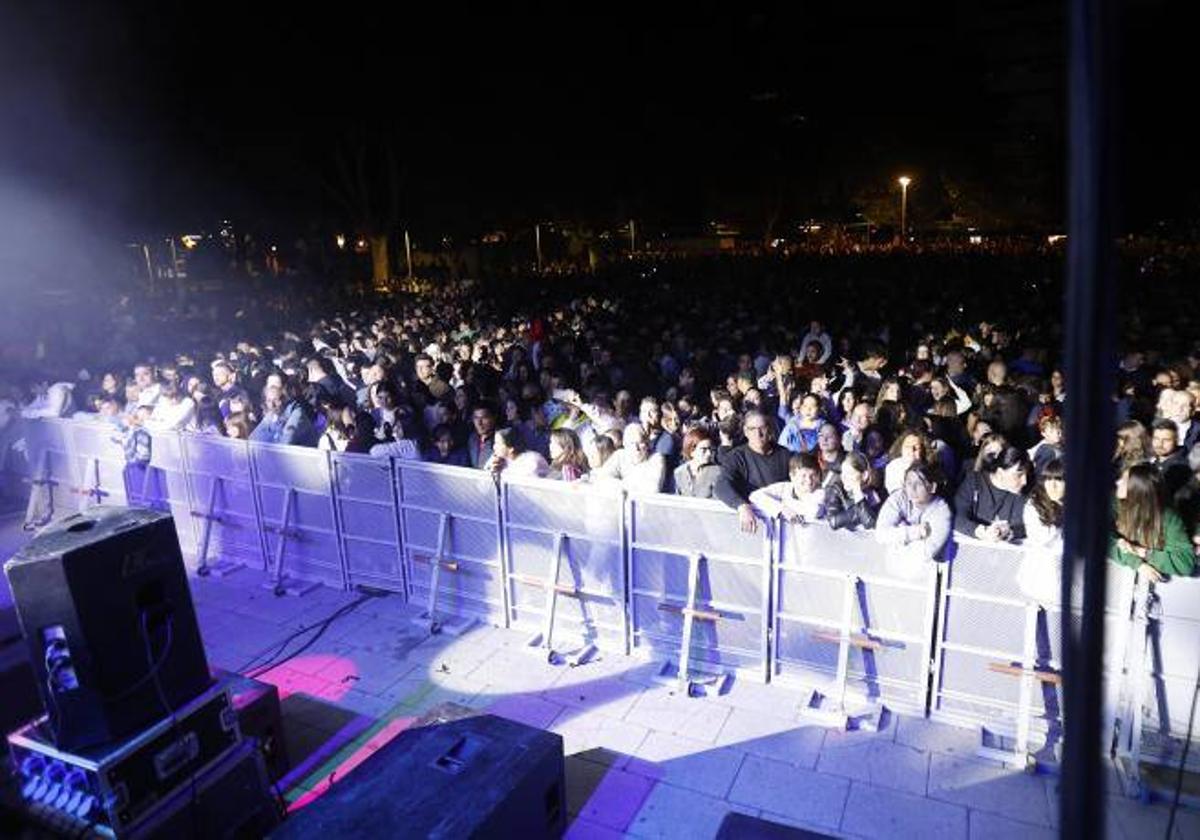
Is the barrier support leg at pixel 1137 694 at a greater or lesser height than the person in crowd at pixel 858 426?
lesser

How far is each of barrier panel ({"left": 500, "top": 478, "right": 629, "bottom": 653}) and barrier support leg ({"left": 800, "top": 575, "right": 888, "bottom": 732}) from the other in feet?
5.41

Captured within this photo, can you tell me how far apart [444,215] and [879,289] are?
2157 centimetres

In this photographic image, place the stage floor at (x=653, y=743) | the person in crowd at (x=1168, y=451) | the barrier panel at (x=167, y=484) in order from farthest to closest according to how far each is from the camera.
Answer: the barrier panel at (x=167, y=484) → the person in crowd at (x=1168, y=451) → the stage floor at (x=653, y=743)

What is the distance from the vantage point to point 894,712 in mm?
5848

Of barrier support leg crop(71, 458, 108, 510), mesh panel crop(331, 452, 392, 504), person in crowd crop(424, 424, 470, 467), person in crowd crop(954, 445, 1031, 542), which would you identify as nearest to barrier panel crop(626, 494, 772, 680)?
person in crowd crop(954, 445, 1031, 542)

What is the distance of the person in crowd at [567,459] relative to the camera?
709cm

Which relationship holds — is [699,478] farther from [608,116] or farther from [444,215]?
[608,116]

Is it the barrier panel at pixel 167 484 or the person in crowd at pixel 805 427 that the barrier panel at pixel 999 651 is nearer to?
the person in crowd at pixel 805 427

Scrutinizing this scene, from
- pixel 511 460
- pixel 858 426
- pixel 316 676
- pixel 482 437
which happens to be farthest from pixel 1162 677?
pixel 316 676

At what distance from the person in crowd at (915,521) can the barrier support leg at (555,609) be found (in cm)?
255

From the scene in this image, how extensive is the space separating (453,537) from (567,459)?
1265mm

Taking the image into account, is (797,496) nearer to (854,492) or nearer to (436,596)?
(854,492)

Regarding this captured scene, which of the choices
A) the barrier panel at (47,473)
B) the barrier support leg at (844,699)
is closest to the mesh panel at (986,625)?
the barrier support leg at (844,699)

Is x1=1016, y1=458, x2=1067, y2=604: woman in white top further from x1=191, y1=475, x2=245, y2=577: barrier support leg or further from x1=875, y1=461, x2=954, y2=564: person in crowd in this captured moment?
x1=191, y1=475, x2=245, y2=577: barrier support leg
